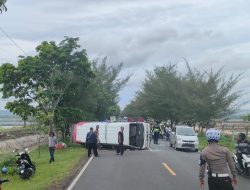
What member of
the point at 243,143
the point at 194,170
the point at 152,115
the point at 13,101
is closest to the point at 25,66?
the point at 13,101

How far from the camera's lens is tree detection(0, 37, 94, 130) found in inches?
1513

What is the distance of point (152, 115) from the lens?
3002 inches

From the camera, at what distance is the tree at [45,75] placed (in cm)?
3844

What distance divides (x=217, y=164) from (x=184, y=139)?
26.6 meters

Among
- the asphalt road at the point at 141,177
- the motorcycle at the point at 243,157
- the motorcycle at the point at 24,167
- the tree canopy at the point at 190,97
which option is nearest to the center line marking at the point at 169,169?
the asphalt road at the point at 141,177

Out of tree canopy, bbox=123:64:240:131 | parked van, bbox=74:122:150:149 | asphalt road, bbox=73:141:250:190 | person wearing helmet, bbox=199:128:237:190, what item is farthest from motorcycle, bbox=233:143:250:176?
tree canopy, bbox=123:64:240:131

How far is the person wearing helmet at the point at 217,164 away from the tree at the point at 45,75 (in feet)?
97.9

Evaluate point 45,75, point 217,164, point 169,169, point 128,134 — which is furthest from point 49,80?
point 217,164

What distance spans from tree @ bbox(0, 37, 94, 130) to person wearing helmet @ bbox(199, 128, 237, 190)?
29.8 m

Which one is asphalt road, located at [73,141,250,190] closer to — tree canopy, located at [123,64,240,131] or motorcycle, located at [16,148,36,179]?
motorcycle, located at [16,148,36,179]

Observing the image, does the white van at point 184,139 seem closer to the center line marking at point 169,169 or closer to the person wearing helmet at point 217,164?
the center line marking at point 169,169

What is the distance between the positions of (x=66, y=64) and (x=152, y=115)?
37.8 m

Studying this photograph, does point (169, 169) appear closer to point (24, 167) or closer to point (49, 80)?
point (24, 167)

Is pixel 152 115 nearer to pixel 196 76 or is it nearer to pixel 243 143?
pixel 196 76
